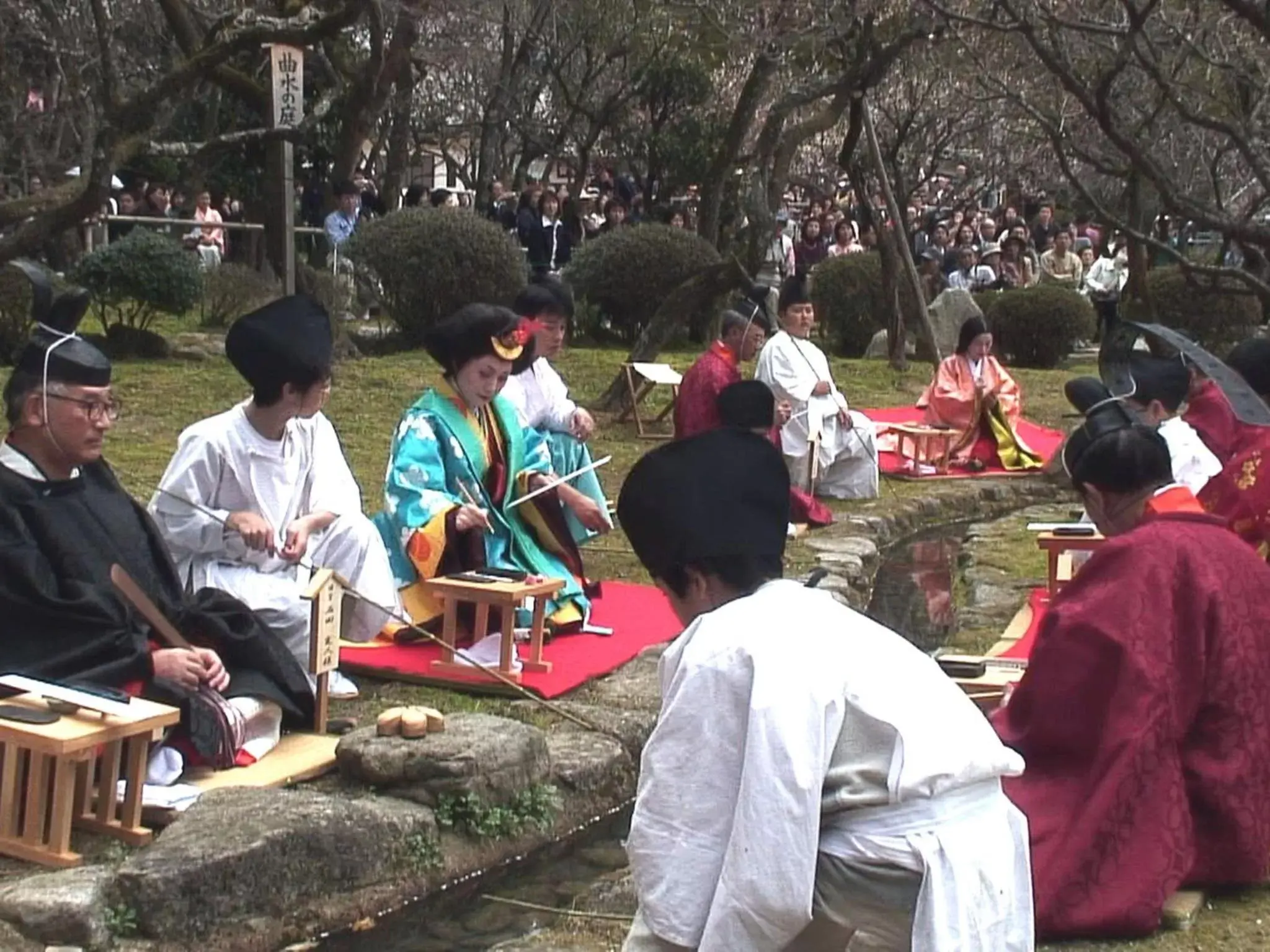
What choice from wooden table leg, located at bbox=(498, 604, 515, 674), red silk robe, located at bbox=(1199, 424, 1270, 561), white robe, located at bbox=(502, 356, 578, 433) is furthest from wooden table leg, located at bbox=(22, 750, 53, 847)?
red silk robe, located at bbox=(1199, 424, 1270, 561)

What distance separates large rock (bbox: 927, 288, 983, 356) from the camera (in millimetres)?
16844

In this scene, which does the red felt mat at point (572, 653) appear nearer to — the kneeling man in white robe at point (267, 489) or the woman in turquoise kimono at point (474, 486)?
the woman in turquoise kimono at point (474, 486)

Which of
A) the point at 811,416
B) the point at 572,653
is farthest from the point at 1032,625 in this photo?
the point at 811,416

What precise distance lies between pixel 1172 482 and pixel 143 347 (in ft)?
39.8

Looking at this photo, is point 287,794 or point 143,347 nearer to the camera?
point 287,794

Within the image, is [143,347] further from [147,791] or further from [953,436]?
[147,791]

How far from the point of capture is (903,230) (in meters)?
16.8

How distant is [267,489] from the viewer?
613cm

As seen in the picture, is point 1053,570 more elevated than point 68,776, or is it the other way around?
point 1053,570

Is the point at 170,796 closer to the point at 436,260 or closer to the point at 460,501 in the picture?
the point at 460,501

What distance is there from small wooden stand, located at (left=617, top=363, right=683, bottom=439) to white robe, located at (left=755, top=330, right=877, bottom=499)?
1.34 metres

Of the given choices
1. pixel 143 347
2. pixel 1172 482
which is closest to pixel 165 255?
pixel 143 347

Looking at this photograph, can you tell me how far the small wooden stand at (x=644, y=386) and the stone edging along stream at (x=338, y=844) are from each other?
6798mm

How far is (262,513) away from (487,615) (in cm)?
116
